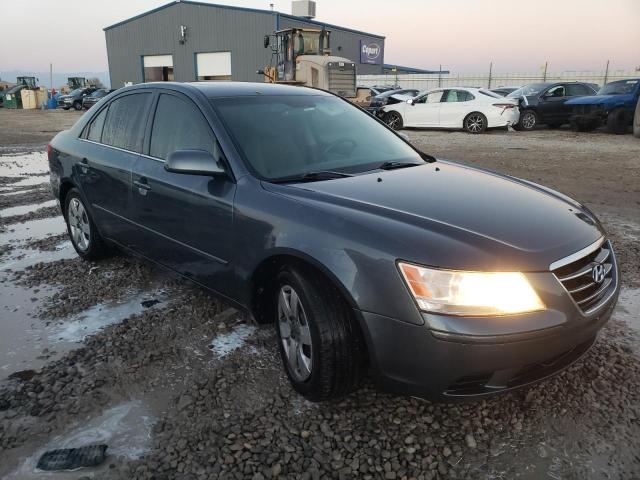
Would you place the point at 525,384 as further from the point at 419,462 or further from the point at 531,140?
the point at 531,140

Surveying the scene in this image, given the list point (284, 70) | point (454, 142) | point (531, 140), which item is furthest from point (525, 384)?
point (284, 70)

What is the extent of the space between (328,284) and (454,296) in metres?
0.61

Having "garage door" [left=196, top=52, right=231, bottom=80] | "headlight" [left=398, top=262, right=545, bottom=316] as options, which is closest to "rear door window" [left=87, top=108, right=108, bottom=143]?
"headlight" [left=398, top=262, right=545, bottom=316]

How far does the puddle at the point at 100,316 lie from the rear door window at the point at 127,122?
1106mm

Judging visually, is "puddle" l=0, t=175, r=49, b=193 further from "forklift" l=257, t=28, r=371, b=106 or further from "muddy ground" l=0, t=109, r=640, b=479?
"forklift" l=257, t=28, r=371, b=106

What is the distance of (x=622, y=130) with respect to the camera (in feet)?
52.4

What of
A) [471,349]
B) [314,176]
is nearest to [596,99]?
[314,176]

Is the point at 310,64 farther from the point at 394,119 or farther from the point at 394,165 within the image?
the point at 394,165

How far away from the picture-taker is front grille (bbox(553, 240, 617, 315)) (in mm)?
2188

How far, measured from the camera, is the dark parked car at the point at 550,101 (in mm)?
17141

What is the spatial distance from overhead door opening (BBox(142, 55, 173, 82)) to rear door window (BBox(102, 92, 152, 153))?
4080 cm

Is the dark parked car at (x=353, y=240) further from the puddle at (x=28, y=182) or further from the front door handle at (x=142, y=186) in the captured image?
the puddle at (x=28, y=182)

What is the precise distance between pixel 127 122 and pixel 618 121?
16.1m

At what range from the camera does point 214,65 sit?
3953 centimetres
